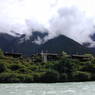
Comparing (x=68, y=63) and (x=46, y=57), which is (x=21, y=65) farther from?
(x=46, y=57)

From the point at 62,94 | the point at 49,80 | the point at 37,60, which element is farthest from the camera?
the point at 37,60

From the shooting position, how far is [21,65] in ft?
376

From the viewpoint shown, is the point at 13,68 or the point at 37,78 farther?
the point at 13,68

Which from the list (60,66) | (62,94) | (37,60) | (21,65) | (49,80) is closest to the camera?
(62,94)

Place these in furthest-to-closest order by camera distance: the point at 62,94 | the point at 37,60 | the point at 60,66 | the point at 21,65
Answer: the point at 37,60
the point at 21,65
the point at 60,66
the point at 62,94

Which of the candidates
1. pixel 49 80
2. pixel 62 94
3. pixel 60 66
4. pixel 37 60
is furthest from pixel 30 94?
pixel 37 60

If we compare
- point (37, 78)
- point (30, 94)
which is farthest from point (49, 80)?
point (30, 94)

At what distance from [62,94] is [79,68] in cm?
5955

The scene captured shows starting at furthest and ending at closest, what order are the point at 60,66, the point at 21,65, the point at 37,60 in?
the point at 37,60 → the point at 21,65 → the point at 60,66

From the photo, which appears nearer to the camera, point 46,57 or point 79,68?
point 79,68

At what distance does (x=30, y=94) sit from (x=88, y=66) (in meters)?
60.3

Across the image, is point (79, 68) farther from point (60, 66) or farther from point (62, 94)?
point (62, 94)

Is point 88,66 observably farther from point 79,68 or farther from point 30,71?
point 30,71

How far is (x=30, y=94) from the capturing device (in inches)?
2119
